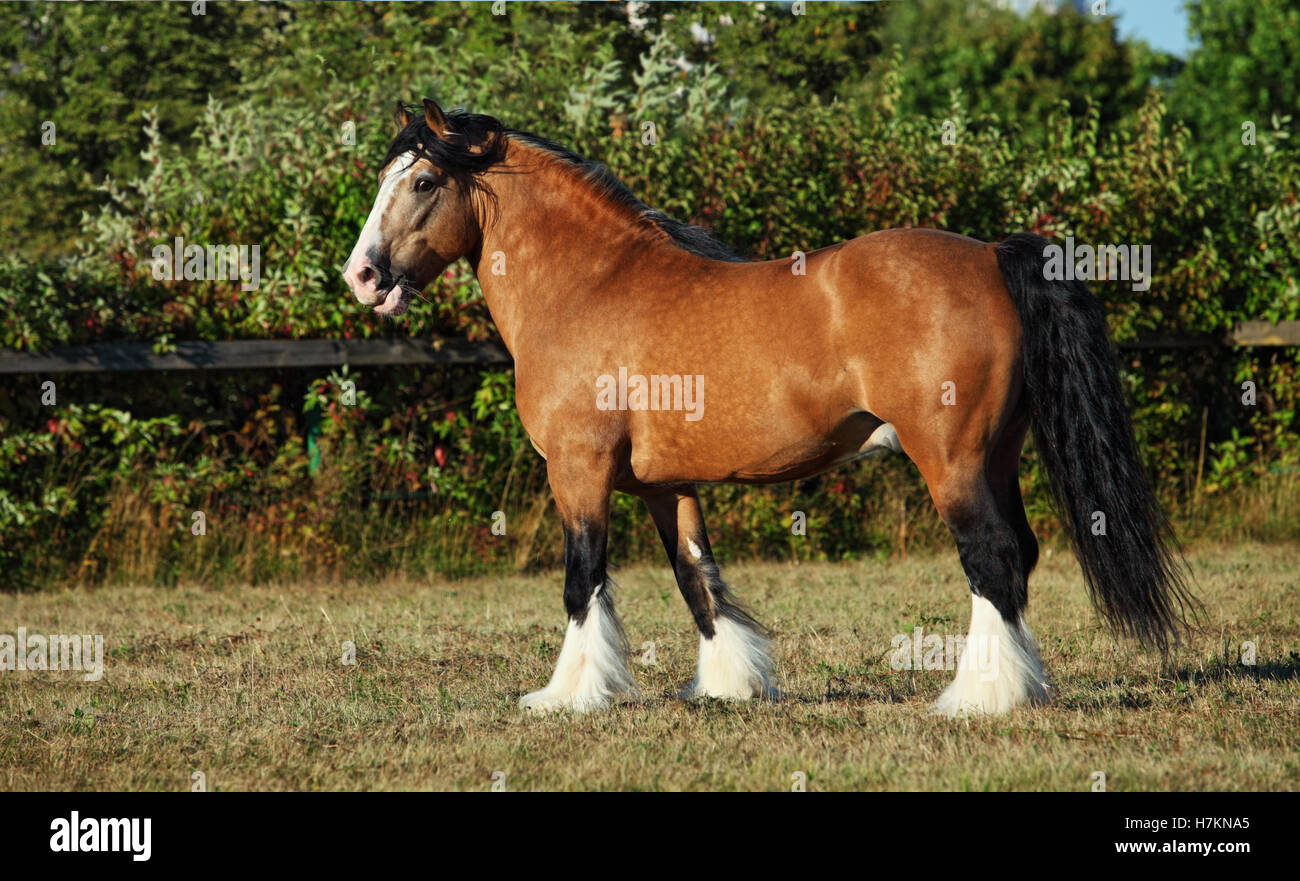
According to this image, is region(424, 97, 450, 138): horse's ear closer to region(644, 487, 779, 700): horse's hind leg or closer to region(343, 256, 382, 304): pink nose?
region(343, 256, 382, 304): pink nose

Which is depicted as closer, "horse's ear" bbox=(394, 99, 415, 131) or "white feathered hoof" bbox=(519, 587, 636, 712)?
"white feathered hoof" bbox=(519, 587, 636, 712)

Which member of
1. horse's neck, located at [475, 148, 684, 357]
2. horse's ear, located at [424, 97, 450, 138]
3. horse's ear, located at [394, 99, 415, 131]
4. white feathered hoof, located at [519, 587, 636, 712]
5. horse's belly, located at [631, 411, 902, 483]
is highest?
horse's ear, located at [394, 99, 415, 131]

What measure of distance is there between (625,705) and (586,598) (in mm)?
468

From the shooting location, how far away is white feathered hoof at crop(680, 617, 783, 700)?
545cm

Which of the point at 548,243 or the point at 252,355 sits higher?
the point at 548,243

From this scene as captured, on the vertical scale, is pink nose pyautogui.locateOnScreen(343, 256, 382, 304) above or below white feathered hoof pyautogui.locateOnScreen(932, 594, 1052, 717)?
above

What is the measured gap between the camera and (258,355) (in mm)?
9273

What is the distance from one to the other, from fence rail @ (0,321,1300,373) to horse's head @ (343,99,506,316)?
378 centimetres

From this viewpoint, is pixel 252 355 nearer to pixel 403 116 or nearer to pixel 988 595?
pixel 403 116

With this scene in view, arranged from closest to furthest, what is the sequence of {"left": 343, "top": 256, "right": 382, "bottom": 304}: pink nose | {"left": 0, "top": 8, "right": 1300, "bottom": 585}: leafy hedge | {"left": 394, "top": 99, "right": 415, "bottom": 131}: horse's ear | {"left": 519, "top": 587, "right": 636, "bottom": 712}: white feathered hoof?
{"left": 519, "top": 587, "right": 636, "bottom": 712}: white feathered hoof, {"left": 343, "top": 256, "right": 382, "bottom": 304}: pink nose, {"left": 394, "top": 99, "right": 415, "bottom": 131}: horse's ear, {"left": 0, "top": 8, "right": 1300, "bottom": 585}: leafy hedge

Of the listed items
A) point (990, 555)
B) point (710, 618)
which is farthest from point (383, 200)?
point (990, 555)

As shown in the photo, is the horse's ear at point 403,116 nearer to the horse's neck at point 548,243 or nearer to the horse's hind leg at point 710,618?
the horse's neck at point 548,243

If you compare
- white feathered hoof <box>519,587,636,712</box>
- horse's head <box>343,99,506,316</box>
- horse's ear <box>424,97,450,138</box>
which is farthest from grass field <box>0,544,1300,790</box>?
horse's ear <box>424,97,450,138</box>
